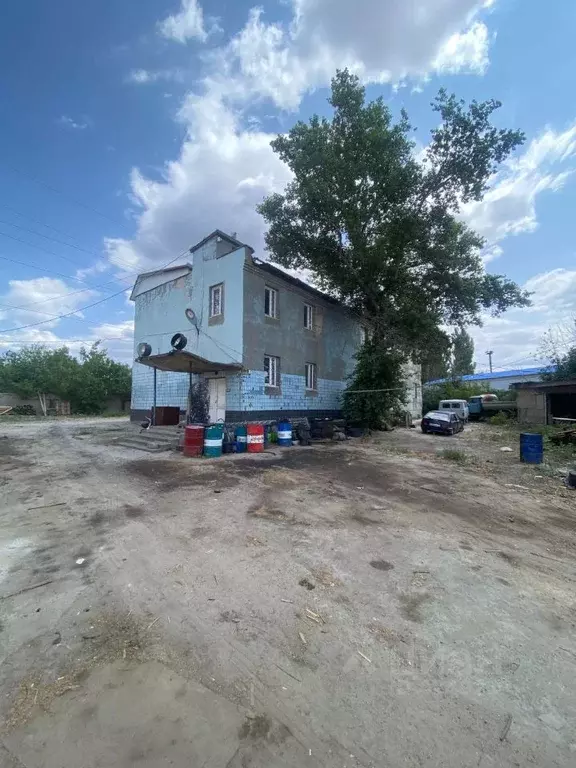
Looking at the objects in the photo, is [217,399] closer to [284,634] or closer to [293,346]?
[293,346]

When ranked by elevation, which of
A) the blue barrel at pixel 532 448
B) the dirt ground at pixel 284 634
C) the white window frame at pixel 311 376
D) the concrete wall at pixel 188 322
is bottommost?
the dirt ground at pixel 284 634

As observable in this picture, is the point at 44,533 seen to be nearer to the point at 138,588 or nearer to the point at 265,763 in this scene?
the point at 138,588

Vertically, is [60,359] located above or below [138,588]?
above

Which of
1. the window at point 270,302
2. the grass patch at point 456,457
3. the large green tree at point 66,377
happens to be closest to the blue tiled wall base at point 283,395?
the window at point 270,302

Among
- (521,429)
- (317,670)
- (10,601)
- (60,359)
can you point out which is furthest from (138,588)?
(60,359)

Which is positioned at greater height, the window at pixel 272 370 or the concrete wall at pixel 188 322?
the concrete wall at pixel 188 322

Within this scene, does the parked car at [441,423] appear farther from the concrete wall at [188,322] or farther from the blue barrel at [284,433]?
the concrete wall at [188,322]

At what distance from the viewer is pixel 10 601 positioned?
3369mm

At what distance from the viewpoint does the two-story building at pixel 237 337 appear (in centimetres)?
1459

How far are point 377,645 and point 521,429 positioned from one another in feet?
71.4

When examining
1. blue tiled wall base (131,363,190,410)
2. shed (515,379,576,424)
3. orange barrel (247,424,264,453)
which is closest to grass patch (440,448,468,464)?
orange barrel (247,424,264,453)

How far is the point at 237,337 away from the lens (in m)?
14.6

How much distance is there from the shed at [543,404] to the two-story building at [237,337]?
12108 millimetres

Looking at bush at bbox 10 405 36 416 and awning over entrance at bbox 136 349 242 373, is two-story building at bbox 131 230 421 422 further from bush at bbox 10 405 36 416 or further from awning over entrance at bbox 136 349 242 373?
bush at bbox 10 405 36 416
